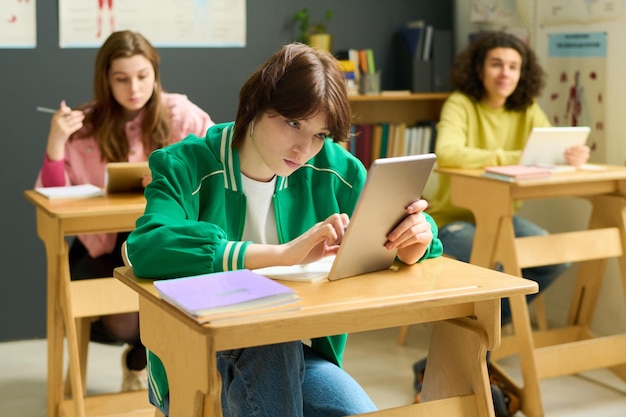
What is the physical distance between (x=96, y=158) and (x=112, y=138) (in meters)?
0.10

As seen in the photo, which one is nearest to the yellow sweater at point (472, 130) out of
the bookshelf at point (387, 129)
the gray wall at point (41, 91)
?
the bookshelf at point (387, 129)

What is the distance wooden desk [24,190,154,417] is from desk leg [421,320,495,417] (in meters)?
1.15

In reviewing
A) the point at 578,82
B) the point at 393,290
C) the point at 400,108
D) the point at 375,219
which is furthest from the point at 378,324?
the point at 400,108

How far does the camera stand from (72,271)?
3258mm

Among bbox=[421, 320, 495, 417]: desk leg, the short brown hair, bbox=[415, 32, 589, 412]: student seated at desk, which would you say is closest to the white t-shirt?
the short brown hair

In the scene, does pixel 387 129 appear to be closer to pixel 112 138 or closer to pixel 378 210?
pixel 112 138

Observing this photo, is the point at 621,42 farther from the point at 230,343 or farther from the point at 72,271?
the point at 230,343

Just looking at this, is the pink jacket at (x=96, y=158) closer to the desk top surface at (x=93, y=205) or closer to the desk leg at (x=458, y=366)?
the desk top surface at (x=93, y=205)

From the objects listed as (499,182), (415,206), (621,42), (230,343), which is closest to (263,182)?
(415,206)

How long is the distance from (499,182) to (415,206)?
60.2 inches

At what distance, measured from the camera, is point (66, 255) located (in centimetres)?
287

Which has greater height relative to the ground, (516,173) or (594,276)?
(516,173)

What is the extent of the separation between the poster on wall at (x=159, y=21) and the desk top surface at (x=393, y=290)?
2356 millimetres

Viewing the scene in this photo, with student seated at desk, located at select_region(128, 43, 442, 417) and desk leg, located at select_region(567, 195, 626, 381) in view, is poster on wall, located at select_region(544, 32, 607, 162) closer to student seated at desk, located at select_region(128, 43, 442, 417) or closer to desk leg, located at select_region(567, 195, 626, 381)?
desk leg, located at select_region(567, 195, 626, 381)
